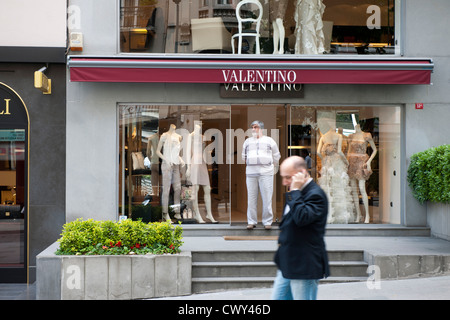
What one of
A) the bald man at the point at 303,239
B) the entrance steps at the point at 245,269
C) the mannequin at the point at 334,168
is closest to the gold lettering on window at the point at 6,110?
the entrance steps at the point at 245,269

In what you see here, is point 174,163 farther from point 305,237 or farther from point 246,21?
point 305,237

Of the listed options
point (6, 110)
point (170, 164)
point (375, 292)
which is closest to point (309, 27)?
point (170, 164)

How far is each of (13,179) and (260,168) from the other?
197 inches

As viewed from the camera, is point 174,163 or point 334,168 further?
point 334,168

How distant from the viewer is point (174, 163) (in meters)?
11.6

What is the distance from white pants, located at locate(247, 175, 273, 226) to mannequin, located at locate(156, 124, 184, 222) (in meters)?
1.68

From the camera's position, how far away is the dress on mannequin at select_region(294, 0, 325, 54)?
11781 millimetres

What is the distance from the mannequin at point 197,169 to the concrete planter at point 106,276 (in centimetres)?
352

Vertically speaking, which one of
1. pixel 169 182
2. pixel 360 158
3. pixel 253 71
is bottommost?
Result: pixel 169 182

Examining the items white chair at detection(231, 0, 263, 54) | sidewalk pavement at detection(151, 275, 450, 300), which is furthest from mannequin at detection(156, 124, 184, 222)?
sidewalk pavement at detection(151, 275, 450, 300)

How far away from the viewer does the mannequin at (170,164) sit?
11.5m

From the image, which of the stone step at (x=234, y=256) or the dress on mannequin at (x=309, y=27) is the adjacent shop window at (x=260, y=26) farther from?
the stone step at (x=234, y=256)

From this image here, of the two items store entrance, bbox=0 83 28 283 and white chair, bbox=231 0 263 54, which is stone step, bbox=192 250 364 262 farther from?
white chair, bbox=231 0 263 54

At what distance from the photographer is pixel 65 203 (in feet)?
36.5
